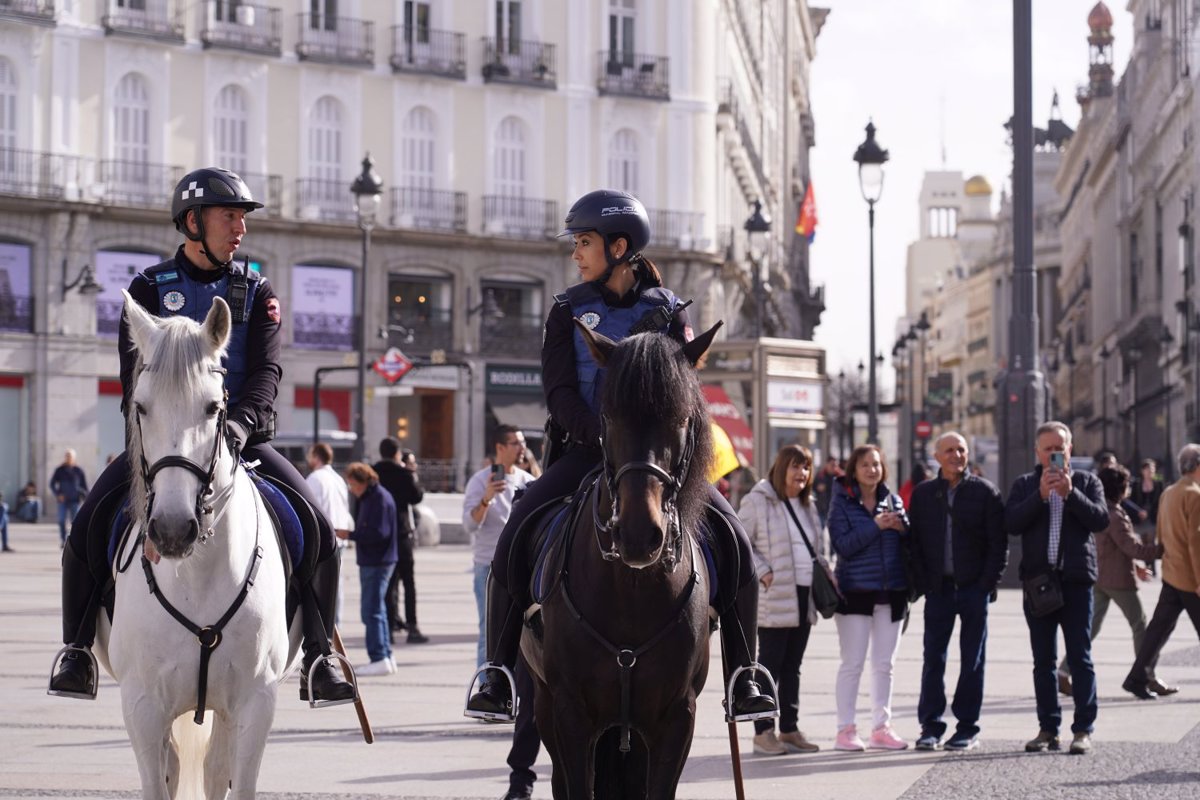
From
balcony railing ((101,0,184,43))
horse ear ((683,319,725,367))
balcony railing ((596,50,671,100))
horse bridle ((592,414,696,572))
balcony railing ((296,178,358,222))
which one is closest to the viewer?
horse bridle ((592,414,696,572))

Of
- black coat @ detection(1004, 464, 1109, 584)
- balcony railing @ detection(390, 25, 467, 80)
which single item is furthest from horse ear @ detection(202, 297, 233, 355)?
balcony railing @ detection(390, 25, 467, 80)

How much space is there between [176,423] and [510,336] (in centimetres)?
4860

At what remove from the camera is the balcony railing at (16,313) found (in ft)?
160

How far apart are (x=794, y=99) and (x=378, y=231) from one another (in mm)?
51331

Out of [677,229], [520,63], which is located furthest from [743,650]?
[520,63]

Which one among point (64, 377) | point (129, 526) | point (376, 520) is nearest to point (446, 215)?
point (64, 377)

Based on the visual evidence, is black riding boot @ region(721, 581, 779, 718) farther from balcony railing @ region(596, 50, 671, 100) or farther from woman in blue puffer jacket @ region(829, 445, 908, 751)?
balcony railing @ region(596, 50, 671, 100)

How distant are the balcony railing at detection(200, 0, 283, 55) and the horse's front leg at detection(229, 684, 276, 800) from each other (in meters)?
47.0

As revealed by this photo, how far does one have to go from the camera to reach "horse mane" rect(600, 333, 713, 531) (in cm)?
653

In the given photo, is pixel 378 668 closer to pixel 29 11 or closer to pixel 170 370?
pixel 170 370

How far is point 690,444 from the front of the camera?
673 centimetres

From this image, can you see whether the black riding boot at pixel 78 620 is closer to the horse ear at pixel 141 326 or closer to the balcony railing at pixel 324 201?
the horse ear at pixel 141 326

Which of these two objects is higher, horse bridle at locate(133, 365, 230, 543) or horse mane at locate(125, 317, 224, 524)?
horse mane at locate(125, 317, 224, 524)

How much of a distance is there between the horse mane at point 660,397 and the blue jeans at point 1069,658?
668cm
